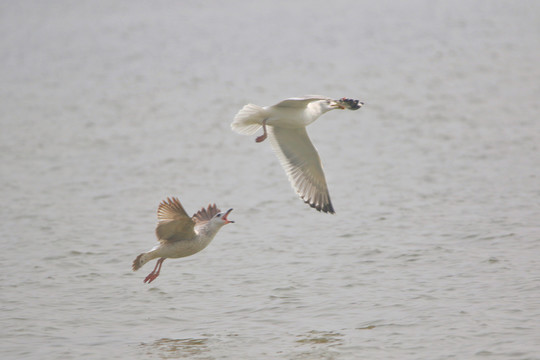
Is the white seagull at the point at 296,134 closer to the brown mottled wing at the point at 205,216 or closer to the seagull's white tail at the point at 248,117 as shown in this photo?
the seagull's white tail at the point at 248,117

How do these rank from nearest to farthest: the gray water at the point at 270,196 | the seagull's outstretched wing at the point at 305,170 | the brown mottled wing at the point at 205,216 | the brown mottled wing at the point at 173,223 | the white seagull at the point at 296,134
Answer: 1. the brown mottled wing at the point at 173,223
2. the gray water at the point at 270,196
3. the brown mottled wing at the point at 205,216
4. the white seagull at the point at 296,134
5. the seagull's outstretched wing at the point at 305,170

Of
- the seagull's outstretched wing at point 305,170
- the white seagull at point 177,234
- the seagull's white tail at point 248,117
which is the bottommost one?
the white seagull at point 177,234

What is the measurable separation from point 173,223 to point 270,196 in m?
6.02

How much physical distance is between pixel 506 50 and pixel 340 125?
938 centimetres

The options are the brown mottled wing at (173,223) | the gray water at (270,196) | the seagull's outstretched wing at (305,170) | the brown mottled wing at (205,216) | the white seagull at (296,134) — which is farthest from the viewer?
the seagull's outstretched wing at (305,170)

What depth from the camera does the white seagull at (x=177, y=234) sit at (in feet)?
26.9

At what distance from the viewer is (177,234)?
845 cm

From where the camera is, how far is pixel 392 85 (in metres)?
24.0

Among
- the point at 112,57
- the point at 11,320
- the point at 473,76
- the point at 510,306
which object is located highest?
the point at 112,57

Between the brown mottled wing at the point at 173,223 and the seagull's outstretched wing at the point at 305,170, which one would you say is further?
the seagull's outstretched wing at the point at 305,170

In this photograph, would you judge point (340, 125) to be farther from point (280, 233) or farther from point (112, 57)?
point (112, 57)

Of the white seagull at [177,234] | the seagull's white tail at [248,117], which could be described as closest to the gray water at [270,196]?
the white seagull at [177,234]

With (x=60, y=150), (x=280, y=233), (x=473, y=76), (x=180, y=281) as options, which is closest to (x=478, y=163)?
(x=280, y=233)

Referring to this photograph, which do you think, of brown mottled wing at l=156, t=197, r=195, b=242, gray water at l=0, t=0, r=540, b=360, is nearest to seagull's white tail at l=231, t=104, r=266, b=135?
brown mottled wing at l=156, t=197, r=195, b=242
